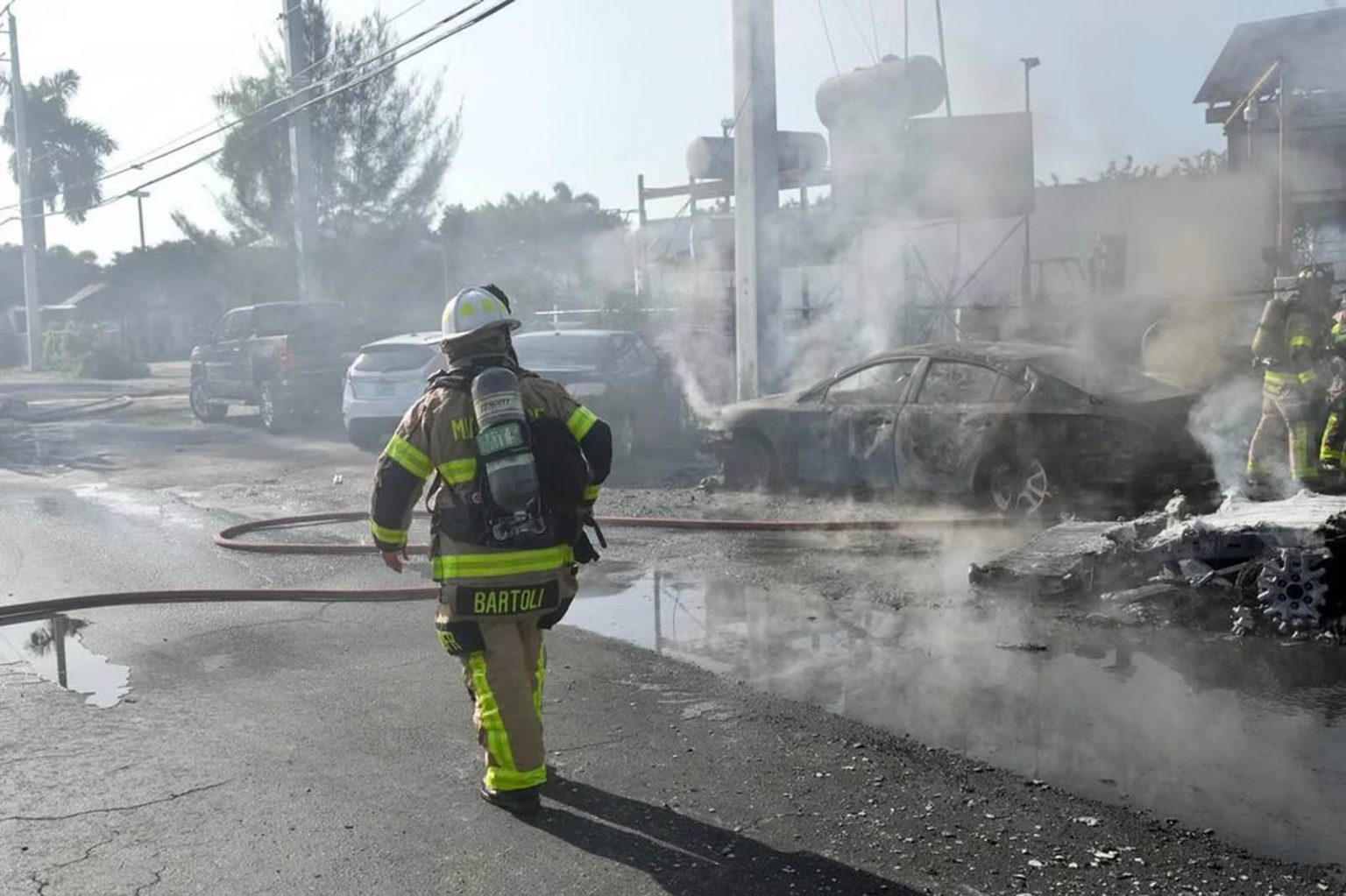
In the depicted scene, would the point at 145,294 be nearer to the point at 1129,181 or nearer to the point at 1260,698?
the point at 1129,181

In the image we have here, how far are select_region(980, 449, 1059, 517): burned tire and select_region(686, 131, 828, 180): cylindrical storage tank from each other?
28.9 ft

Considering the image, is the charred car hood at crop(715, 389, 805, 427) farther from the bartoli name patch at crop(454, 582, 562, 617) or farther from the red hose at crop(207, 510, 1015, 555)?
the bartoli name patch at crop(454, 582, 562, 617)

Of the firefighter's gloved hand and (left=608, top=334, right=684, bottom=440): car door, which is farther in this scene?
(left=608, top=334, right=684, bottom=440): car door

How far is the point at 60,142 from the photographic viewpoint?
58.1 meters

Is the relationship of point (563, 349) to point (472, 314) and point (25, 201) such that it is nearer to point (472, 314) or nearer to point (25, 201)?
point (472, 314)

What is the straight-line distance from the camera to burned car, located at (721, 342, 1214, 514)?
902cm

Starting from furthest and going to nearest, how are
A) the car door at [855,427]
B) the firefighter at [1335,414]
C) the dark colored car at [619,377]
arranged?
the dark colored car at [619,377]
the car door at [855,427]
the firefighter at [1335,414]

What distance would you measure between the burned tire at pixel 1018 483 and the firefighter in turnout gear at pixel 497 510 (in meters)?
5.51

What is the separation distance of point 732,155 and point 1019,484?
41.1ft

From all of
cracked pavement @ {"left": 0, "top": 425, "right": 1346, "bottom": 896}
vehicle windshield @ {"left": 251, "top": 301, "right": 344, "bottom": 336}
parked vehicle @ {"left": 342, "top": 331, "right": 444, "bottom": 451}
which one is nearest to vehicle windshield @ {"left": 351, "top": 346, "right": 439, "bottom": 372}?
parked vehicle @ {"left": 342, "top": 331, "right": 444, "bottom": 451}

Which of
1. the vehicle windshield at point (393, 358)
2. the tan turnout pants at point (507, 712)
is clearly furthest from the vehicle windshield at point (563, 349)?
the tan turnout pants at point (507, 712)

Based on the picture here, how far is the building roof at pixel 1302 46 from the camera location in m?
11.1

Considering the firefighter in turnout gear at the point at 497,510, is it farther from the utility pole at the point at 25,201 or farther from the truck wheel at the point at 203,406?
the utility pole at the point at 25,201

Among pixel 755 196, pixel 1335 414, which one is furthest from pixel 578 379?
pixel 1335 414
